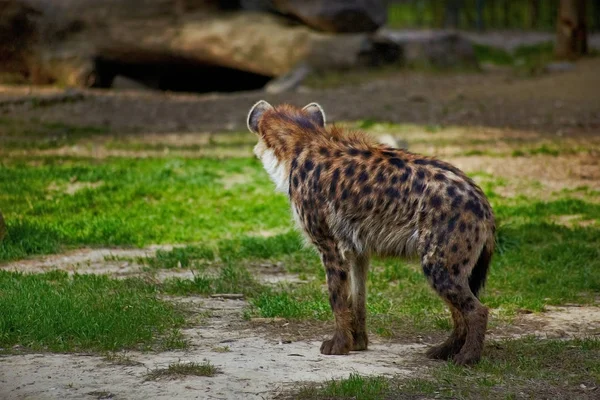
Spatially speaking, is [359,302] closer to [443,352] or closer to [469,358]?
[443,352]

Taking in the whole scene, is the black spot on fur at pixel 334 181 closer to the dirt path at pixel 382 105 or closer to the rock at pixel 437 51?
the dirt path at pixel 382 105

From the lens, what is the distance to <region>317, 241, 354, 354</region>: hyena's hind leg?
536cm

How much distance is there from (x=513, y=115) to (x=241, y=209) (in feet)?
18.9

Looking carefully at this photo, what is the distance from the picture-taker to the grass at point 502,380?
4617 mm

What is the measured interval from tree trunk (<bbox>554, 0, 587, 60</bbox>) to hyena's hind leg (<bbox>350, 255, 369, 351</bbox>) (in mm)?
13916

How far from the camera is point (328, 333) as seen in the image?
5.83 meters

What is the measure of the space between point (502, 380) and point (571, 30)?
577 inches

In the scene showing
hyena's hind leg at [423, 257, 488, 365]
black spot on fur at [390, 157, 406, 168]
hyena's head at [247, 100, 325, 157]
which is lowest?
hyena's hind leg at [423, 257, 488, 365]

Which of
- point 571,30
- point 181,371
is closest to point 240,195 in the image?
point 181,371

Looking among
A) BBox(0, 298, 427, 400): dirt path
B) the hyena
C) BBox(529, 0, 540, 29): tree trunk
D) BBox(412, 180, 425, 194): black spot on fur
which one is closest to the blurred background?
BBox(0, 298, 427, 400): dirt path

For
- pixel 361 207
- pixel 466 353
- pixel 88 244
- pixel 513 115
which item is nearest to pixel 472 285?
pixel 466 353

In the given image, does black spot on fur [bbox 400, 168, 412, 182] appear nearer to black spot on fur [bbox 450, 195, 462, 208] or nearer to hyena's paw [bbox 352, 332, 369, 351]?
black spot on fur [bbox 450, 195, 462, 208]

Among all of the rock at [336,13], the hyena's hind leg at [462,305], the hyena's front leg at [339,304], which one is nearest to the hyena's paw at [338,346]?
the hyena's front leg at [339,304]

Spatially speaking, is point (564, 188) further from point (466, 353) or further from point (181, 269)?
point (466, 353)
